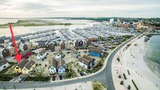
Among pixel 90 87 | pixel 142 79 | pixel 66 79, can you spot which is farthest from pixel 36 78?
pixel 142 79

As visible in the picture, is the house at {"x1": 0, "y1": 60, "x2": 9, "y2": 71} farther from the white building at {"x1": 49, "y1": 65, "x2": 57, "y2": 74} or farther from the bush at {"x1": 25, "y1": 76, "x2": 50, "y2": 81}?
the white building at {"x1": 49, "y1": 65, "x2": 57, "y2": 74}

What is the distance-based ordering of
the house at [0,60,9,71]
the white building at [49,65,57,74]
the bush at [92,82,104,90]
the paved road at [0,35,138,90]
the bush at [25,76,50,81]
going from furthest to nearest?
the house at [0,60,9,71], the white building at [49,65,57,74], the bush at [25,76,50,81], the paved road at [0,35,138,90], the bush at [92,82,104,90]

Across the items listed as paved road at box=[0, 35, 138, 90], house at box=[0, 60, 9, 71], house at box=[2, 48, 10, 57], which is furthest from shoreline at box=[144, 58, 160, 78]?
house at box=[2, 48, 10, 57]

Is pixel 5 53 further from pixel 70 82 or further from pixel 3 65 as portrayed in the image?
pixel 70 82

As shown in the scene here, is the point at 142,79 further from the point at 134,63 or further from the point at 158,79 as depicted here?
the point at 134,63

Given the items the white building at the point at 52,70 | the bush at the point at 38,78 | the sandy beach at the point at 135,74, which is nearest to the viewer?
the sandy beach at the point at 135,74

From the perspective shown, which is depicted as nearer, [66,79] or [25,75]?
[66,79]

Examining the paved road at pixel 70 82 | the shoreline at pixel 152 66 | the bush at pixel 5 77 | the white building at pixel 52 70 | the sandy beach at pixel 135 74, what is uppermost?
the white building at pixel 52 70

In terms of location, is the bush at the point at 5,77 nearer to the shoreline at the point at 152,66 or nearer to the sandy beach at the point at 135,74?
the sandy beach at the point at 135,74

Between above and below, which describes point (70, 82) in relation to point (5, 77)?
below

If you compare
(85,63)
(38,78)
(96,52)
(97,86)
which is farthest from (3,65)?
(96,52)

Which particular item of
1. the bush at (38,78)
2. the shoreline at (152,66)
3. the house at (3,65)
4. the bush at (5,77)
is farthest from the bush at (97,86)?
the house at (3,65)
